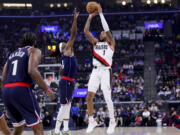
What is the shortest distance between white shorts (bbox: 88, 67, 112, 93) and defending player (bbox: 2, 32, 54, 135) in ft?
8.85

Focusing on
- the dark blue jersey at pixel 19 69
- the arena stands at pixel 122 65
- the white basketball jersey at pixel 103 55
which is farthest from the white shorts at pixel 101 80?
the arena stands at pixel 122 65

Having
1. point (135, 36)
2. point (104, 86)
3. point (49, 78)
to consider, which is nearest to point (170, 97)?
point (49, 78)

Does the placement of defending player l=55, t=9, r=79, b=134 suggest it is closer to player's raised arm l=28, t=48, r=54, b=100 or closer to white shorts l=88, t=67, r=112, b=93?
white shorts l=88, t=67, r=112, b=93

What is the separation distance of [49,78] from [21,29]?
11947mm

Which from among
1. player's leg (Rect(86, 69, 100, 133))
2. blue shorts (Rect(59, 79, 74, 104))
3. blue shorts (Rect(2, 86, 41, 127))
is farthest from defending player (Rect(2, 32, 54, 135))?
player's leg (Rect(86, 69, 100, 133))

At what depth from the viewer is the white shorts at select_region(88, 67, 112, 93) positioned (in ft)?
26.8

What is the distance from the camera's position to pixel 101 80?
27.0 feet

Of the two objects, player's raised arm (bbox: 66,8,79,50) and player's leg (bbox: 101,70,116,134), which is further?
player's leg (bbox: 101,70,116,134)

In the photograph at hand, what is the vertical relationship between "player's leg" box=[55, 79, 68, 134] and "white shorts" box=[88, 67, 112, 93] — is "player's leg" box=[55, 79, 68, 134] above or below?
below

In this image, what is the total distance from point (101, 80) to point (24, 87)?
296cm

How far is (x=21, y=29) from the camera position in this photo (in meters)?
26.8

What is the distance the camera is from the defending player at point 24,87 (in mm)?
5473

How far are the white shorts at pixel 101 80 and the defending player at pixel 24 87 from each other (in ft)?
8.85

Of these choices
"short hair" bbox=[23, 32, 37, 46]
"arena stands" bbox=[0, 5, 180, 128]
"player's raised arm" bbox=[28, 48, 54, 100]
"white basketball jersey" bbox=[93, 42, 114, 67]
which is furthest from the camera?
"arena stands" bbox=[0, 5, 180, 128]
